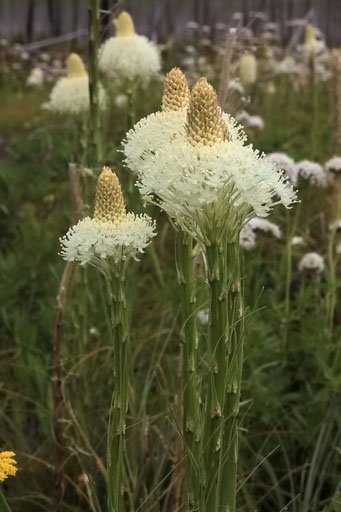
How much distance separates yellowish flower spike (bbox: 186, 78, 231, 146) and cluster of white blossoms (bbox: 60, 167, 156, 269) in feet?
0.64

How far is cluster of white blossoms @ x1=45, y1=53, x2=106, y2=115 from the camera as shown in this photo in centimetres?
320

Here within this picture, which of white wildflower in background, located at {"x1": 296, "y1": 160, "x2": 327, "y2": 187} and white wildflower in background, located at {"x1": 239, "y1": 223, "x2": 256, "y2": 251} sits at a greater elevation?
white wildflower in background, located at {"x1": 296, "y1": 160, "x2": 327, "y2": 187}

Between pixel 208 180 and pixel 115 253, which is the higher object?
pixel 208 180

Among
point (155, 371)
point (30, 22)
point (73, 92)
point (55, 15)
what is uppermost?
point (55, 15)

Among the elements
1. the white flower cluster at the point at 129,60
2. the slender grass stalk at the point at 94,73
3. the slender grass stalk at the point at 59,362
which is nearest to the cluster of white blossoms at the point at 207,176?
the slender grass stalk at the point at 59,362

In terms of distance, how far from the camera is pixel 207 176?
1050 mm

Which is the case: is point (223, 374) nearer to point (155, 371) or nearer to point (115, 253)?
point (115, 253)

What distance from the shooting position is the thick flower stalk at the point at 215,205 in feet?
3.53

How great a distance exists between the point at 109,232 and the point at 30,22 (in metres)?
12.0

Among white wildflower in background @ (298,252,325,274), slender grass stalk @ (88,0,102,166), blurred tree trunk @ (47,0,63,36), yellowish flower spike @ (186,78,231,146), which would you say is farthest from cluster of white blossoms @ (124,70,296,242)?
blurred tree trunk @ (47,0,63,36)

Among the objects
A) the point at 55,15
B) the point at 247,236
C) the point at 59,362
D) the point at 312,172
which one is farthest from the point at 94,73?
the point at 55,15

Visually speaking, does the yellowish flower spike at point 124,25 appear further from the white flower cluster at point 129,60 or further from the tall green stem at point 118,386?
the tall green stem at point 118,386

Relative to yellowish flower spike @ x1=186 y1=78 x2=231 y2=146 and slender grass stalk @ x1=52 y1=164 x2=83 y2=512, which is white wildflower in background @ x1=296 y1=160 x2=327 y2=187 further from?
yellowish flower spike @ x1=186 y1=78 x2=231 y2=146

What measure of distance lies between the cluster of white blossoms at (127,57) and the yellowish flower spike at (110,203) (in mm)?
1805
